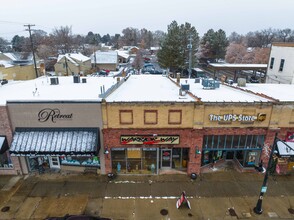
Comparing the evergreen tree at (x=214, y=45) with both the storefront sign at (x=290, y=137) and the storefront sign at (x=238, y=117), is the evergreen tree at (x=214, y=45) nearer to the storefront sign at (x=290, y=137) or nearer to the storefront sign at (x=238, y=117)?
the storefront sign at (x=290, y=137)

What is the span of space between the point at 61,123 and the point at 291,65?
112 ft

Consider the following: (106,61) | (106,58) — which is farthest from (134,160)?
(106,58)

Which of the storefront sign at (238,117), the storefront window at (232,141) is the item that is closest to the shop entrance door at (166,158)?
the storefront window at (232,141)

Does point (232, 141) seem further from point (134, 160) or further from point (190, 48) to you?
point (190, 48)

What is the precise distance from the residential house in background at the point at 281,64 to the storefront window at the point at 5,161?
1498 inches

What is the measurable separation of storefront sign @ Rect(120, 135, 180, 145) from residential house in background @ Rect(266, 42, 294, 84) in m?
26.1

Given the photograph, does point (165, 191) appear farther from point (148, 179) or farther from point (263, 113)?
point (263, 113)

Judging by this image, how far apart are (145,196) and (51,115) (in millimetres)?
9772

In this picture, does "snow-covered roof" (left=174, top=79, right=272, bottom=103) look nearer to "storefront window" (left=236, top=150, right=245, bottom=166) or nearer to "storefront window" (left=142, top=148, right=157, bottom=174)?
"storefront window" (left=236, top=150, right=245, bottom=166)

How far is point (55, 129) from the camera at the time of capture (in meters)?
17.8

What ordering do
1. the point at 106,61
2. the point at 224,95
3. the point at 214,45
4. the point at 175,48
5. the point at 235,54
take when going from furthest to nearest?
1. the point at 235,54
2. the point at 214,45
3. the point at 106,61
4. the point at 175,48
5. the point at 224,95

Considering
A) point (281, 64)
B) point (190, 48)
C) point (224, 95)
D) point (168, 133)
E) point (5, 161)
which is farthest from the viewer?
point (281, 64)

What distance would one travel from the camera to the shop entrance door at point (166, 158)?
19.1m

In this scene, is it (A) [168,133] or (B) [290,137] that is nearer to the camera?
(A) [168,133]
